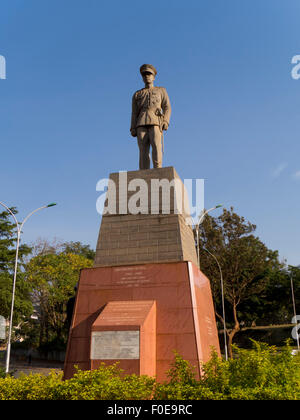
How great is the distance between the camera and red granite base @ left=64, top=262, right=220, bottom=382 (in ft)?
28.4

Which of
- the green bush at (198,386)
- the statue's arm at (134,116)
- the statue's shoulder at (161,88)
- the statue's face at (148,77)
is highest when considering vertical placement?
the statue's face at (148,77)

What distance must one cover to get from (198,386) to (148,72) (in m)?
8.96

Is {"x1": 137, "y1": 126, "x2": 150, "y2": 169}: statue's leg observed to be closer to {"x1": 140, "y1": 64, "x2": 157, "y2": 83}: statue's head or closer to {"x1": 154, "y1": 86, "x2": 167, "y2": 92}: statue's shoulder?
{"x1": 154, "y1": 86, "x2": 167, "y2": 92}: statue's shoulder

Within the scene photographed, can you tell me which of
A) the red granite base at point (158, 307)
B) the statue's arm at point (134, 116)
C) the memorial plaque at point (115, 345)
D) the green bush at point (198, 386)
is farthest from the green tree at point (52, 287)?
the green bush at point (198, 386)

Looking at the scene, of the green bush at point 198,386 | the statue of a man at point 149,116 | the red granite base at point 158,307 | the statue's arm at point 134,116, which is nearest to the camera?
the green bush at point 198,386

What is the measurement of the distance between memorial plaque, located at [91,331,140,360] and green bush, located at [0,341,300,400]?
1637 millimetres

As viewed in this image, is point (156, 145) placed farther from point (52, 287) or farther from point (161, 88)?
point (52, 287)

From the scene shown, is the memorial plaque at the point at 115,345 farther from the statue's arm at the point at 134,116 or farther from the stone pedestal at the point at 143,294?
the statue's arm at the point at 134,116

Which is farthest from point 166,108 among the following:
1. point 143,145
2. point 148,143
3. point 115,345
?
point 115,345

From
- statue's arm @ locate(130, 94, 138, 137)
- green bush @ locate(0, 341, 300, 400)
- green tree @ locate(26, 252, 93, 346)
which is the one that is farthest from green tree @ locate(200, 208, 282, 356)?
green bush @ locate(0, 341, 300, 400)

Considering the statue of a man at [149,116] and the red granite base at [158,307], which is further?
the statue of a man at [149,116]

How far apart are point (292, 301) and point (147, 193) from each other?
3399cm

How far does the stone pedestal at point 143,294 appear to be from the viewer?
838 cm
